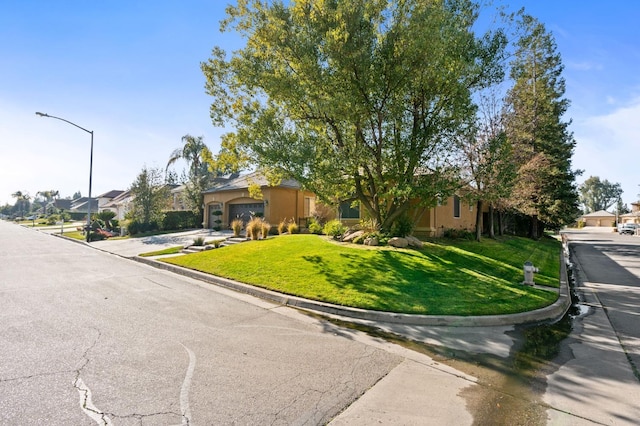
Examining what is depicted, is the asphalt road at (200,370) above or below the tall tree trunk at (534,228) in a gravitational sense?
below

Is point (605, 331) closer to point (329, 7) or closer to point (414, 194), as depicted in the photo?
point (414, 194)

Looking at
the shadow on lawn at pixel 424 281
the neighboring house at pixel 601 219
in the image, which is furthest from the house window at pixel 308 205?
the neighboring house at pixel 601 219

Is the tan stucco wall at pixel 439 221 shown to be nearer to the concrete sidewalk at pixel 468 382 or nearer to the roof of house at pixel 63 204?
the concrete sidewalk at pixel 468 382

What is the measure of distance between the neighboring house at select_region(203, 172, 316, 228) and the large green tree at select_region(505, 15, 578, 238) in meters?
13.9

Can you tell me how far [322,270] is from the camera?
997cm

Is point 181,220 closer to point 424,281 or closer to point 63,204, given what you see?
point 424,281

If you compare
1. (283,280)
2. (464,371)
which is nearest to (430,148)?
(283,280)

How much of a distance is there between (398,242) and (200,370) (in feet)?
32.2

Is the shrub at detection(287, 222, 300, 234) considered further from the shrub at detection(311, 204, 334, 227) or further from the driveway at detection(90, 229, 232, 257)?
the driveway at detection(90, 229, 232, 257)

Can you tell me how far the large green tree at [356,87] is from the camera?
10.7 m

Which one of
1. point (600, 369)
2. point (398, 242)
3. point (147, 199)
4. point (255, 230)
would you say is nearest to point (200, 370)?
point (600, 369)

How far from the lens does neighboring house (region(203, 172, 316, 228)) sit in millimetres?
23344

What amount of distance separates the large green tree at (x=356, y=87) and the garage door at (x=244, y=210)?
11.3 metres

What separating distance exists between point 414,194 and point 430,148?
223cm
